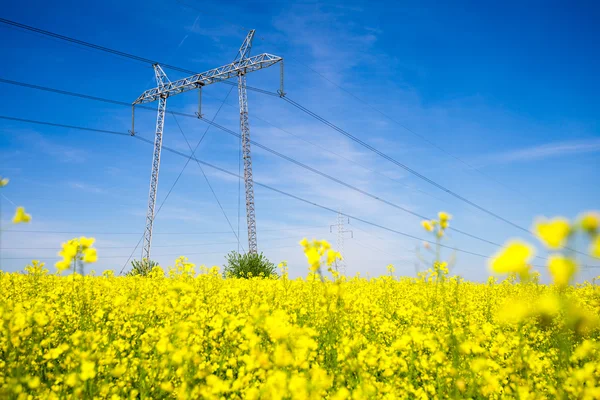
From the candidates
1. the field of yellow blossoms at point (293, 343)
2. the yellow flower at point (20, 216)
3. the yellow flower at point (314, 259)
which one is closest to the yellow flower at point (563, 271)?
the field of yellow blossoms at point (293, 343)

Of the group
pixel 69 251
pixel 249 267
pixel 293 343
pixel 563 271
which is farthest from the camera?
pixel 249 267

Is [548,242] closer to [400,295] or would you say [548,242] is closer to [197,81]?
[400,295]

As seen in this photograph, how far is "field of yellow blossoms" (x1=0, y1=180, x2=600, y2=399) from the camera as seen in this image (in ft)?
6.54

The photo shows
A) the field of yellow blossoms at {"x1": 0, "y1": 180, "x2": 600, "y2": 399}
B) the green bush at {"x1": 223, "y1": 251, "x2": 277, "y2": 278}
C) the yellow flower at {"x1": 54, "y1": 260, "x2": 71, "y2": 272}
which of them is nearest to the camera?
the field of yellow blossoms at {"x1": 0, "y1": 180, "x2": 600, "y2": 399}

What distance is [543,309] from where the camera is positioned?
146 cm

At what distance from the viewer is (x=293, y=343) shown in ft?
7.11

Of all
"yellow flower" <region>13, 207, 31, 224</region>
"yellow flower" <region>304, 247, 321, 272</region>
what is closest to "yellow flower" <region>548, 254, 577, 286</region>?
"yellow flower" <region>304, 247, 321, 272</region>

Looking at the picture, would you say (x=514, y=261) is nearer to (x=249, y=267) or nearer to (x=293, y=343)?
(x=293, y=343)

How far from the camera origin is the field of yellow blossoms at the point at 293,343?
1.99 meters

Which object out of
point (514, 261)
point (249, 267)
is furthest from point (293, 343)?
point (249, 267)

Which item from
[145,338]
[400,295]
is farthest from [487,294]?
[145,338]

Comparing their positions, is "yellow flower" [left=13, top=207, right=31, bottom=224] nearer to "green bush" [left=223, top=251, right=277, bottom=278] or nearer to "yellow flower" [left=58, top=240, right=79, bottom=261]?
"yellow flower" [left=58, top=240, right=79, bottom=261]

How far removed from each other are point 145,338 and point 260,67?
1401cm

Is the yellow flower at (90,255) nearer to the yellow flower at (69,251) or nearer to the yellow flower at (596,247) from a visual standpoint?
the yellow flower at (69,251)
